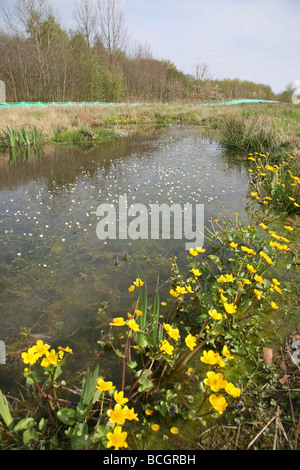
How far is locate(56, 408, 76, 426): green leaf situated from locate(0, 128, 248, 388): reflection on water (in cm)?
57

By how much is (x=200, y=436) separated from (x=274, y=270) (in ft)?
7.16

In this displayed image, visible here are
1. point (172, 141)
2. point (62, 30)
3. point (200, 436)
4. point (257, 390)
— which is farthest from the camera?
point (62, 30)

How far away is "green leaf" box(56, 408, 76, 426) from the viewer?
1.44 metres

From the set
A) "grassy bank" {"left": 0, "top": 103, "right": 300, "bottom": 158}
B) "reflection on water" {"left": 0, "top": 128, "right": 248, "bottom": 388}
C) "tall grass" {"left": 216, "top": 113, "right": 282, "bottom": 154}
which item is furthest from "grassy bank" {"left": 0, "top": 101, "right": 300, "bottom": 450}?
"tall grass" {"left": 216, "top": 113, "right": 282, "bottom": 154}

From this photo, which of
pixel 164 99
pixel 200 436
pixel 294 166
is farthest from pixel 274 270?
pixel 164 99

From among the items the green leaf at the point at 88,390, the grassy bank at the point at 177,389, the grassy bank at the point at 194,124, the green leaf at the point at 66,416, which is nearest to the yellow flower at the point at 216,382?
the grassy bank at the point at 177,389

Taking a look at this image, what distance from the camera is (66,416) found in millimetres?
1455

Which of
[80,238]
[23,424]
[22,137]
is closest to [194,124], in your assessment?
[22,137]

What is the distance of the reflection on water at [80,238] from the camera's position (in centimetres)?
254

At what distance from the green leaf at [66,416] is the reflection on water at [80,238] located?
575 mm

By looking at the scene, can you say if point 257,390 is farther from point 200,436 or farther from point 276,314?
point 276,314

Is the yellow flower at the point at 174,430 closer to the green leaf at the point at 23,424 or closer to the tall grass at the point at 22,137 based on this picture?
the green leaf at the point at 23,424

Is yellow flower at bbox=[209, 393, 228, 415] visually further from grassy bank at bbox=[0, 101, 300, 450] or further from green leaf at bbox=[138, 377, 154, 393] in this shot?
green leaf at bbox=[138, 377, 154, 393]

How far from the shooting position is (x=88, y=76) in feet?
79.8
